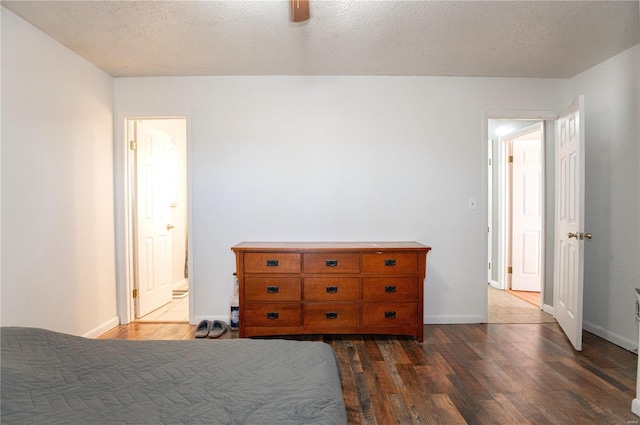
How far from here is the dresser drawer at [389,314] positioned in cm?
269

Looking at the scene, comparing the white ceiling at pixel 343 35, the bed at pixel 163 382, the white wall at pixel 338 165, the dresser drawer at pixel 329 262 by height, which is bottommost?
the bed at pixel 163 382

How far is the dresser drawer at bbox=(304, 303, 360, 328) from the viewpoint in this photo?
8.80 feet

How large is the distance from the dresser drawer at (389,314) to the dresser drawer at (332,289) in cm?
16

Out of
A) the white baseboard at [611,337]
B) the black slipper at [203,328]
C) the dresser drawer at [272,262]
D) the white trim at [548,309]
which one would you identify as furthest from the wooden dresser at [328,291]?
the white trim at [548,309]

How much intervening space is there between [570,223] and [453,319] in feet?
4.48

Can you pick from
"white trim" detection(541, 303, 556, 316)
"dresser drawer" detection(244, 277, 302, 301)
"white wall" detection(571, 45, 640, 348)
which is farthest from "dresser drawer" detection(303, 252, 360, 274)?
"white trim" detection(541, 303, 556, 316)

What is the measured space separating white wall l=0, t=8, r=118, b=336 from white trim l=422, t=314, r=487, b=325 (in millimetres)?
3176

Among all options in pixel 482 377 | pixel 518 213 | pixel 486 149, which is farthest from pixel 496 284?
pixel 482 377

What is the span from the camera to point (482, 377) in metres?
2.11

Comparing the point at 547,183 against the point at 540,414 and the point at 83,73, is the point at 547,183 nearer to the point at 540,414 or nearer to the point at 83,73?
the point at 540,414

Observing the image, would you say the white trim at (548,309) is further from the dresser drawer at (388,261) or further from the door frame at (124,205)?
the door frame at (124,205)

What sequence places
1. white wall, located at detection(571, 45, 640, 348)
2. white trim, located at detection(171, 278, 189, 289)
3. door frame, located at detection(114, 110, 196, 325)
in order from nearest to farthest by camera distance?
1. white wall, located at detection(571, 45, 640, 348)
2. door frame, located at detection(114, 110, 196, 325)
3. white trim, located at detection(171, 278, 189, 289)

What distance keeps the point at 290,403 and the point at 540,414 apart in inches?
63.1

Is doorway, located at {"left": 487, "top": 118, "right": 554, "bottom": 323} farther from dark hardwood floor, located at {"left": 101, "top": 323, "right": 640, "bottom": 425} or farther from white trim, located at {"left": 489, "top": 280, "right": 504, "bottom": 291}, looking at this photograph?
dark hardwood floor, located at {"left": 101, "top": 323, "right": 640, "bottom": 425}
